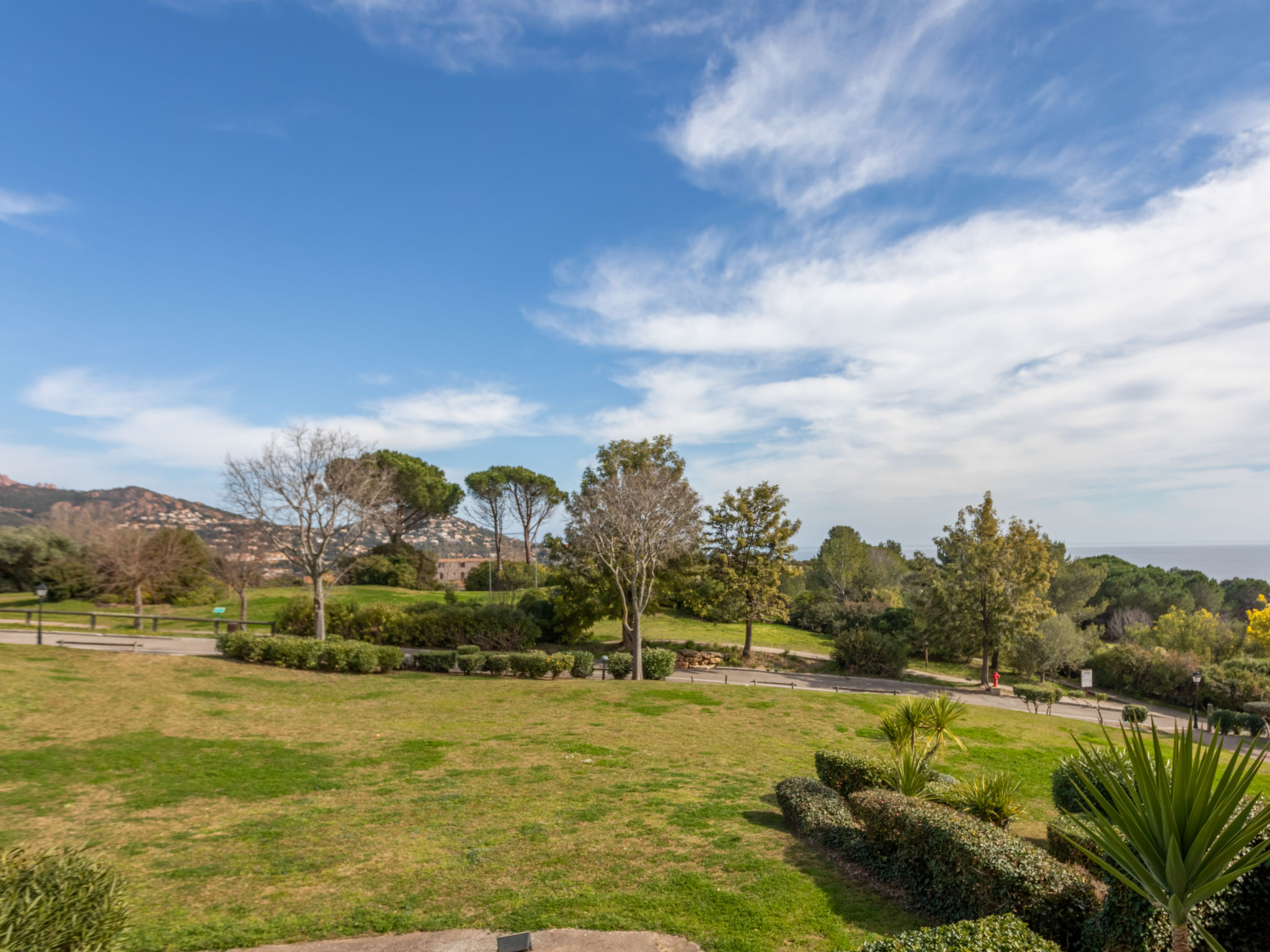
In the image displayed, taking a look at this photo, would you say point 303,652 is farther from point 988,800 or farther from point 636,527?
point 988,800

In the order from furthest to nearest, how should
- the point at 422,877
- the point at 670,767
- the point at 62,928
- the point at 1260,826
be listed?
the point at 670,767, the point at 422,877, the point at 62,928, the point at 1260,826

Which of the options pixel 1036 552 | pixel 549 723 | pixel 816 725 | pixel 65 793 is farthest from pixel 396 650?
pixel 1036 552

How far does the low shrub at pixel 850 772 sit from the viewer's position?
944cm

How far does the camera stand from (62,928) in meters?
4.29

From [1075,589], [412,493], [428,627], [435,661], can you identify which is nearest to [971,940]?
[435,661]

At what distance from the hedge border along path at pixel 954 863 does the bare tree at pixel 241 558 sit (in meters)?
33.7

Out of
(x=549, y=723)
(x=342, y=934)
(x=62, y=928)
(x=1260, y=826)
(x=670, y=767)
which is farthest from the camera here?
(x=549, y=723)

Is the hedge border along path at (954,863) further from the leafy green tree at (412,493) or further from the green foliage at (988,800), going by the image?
the leafy green tree at (412,493)

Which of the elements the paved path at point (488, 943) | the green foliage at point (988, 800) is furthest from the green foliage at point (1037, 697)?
the paved path at point (488, 943)

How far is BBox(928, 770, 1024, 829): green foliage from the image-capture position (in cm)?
812

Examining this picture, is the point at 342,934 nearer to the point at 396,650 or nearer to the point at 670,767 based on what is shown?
the point at 670,767

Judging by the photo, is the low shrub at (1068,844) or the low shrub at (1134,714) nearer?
the low shrub at (1134,714)

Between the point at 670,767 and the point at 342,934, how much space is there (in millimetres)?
7962

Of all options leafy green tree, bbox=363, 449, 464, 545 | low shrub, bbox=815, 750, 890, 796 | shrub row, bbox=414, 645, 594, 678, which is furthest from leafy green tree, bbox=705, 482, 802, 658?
leafy green tree, bbox=363, 449, 464, 545
